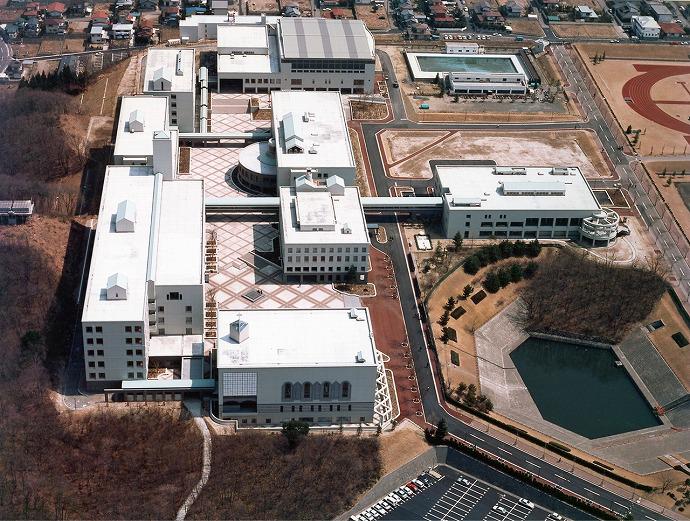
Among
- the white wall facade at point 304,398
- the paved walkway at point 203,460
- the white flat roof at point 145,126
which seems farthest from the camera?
the white flat roof at point 145,126

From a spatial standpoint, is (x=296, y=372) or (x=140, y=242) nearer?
(x=296, y=372)

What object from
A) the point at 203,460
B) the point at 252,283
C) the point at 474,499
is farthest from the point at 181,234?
the point at 474,499

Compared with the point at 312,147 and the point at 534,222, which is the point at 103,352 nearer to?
the point at 312,147

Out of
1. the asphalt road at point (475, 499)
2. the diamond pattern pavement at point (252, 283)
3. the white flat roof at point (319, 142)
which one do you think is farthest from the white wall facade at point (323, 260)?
the asphalt road at point (475, 499)

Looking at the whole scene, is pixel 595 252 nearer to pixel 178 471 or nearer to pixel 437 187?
pixel 437 187

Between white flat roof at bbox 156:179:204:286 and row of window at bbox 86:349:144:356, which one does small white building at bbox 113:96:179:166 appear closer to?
white flat roof at bbox 156:179:204:286

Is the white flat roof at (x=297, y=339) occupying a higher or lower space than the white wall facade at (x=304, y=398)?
higher

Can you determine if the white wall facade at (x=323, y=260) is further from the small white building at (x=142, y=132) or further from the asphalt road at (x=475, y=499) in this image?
the asphalt road at (x=475, y=499)

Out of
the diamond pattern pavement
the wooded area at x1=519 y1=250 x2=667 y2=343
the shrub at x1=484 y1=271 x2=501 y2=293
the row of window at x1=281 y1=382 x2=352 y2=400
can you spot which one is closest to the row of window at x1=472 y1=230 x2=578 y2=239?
the wooded area at x1=519 y1=250 x2=667 y2=343
